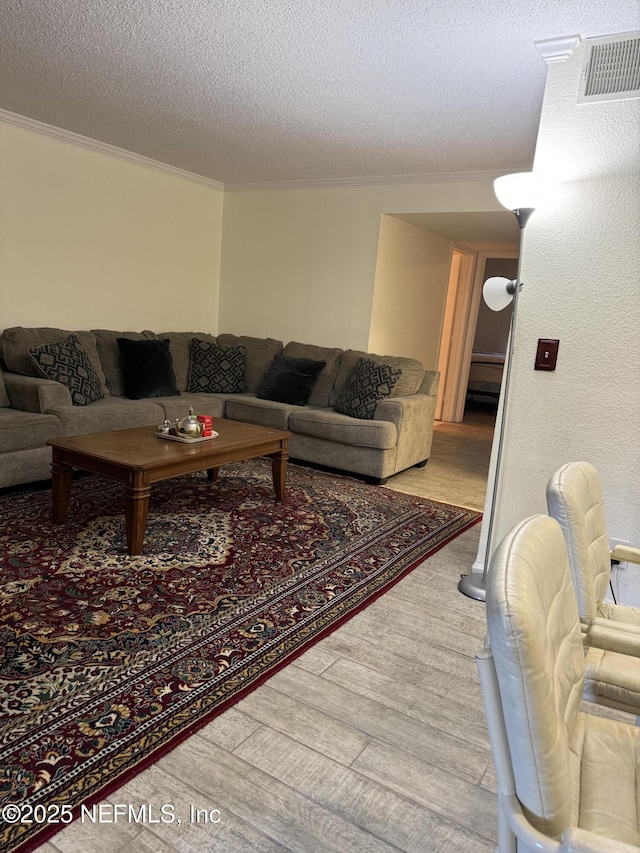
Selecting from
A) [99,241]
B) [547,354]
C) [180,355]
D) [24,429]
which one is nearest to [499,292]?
[547,354]

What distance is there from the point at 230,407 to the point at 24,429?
6.29 feet

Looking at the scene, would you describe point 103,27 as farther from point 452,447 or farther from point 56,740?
point 452,447

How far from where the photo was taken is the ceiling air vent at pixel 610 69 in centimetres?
247

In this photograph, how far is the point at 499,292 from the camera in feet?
9.40

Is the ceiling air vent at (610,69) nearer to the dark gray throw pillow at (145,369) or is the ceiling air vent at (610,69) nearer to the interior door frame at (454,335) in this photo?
the dark gray throw pillow at (145,369)

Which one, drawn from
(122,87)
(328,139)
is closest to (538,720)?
(122,87)

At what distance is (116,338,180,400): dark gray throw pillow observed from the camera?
490 cm

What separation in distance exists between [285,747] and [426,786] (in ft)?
1.32

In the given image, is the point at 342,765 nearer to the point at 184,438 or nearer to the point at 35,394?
the point at 184,438

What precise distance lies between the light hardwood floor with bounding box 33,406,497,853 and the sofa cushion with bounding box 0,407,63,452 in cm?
234

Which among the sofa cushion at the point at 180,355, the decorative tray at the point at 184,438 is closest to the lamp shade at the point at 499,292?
the decorative tray at the point at 184,438

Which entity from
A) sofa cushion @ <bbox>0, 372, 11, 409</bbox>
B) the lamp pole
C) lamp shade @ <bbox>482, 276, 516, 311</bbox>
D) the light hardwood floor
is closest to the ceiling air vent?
the lamp pole

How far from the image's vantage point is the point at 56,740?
5.61 ft

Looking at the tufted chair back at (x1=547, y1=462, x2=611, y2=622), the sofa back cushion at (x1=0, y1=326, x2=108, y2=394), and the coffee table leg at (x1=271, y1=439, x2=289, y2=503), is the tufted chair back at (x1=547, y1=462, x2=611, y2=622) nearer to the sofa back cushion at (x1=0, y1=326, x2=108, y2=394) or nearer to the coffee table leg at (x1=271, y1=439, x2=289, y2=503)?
the coffee table leg at (x1=271, y1=439, x2=289, y2=503)
